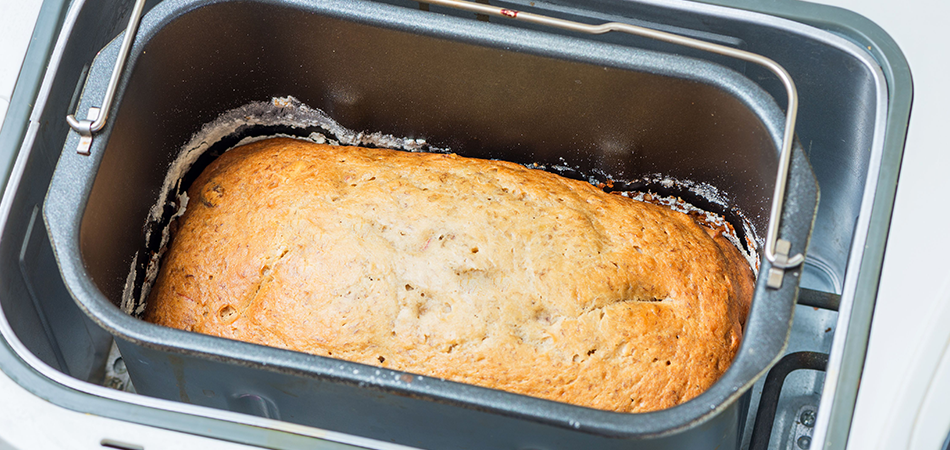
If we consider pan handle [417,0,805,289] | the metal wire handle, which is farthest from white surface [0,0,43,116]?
pan handle [417,0,805,289]

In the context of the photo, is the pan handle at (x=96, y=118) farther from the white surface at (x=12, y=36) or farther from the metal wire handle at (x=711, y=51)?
the white surface at (x=12, y=36)

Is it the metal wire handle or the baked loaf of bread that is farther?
the baked loaf of bread

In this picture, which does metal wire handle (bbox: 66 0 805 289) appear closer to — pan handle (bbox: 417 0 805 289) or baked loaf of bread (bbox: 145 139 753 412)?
pan handle (bbox: 417 0 805 289)

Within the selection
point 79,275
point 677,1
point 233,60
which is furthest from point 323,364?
point 677,1

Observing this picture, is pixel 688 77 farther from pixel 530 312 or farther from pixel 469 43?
pixel 530 312

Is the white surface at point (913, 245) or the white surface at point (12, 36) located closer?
the white surface at point (913, 245)

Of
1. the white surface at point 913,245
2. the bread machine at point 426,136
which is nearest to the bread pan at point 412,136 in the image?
the bread machine at point 426,136
